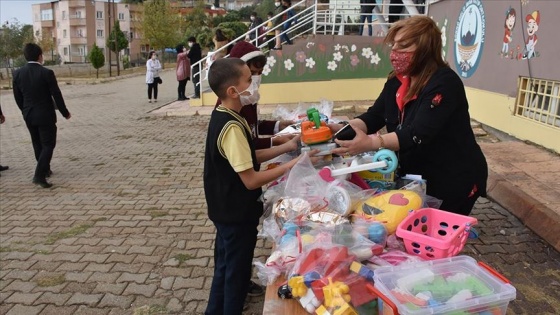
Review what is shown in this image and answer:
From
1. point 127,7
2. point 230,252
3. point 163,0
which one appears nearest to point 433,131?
point 230,252

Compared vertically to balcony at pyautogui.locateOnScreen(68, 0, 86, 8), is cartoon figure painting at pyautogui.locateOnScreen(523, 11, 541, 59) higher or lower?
lower

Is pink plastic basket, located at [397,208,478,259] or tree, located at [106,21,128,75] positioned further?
tree, located at [106,21,128,75]

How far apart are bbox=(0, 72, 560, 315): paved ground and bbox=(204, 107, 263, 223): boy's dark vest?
3.60 ft

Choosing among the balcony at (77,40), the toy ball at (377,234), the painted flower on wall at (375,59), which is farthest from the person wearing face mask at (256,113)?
the balcony at (77,40)

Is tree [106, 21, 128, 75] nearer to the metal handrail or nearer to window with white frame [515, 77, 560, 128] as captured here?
the metal handrail

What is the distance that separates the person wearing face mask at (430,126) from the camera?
2.13 metres

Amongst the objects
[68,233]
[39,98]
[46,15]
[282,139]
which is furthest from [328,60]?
[46,15]

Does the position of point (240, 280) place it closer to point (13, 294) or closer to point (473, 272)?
point (473, 272)

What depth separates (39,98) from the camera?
628 centimetres

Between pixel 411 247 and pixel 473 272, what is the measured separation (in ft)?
0.85

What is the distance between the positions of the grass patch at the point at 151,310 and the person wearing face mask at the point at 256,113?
144 cm

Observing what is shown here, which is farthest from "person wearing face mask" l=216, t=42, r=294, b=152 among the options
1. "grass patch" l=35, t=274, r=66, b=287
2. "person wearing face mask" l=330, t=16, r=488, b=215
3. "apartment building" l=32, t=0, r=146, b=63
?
"apartment building" l=32, t=0, r=146, b=63

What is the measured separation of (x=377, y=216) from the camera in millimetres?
1967

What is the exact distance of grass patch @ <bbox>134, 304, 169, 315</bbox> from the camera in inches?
124
